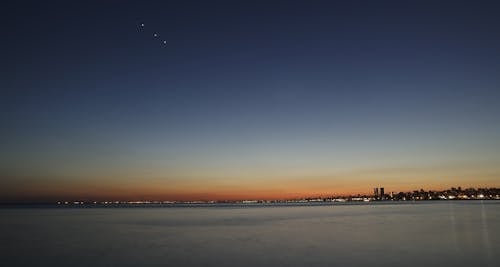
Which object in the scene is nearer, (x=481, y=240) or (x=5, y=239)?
(x=481, y=240)

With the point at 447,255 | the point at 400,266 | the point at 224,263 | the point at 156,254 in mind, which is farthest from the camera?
the point at 156,254

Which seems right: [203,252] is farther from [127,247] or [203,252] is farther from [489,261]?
[489,261]

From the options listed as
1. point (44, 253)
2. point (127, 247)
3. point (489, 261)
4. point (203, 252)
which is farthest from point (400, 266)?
point (44, 253)

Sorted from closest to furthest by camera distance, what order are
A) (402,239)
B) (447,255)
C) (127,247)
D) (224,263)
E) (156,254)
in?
(224,263), (447,255), (156,254), (127,247), (402,239)

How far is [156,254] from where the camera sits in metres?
28.0

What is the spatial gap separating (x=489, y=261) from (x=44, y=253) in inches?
1013

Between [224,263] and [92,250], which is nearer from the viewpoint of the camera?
[224,263]

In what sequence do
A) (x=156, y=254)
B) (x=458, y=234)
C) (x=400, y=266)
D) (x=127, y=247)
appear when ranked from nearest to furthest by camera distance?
(x=400, y=266), (x=156, y=254), (x=127, y=247), (x=458, y=234)

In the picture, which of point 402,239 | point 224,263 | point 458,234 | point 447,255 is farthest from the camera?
point 458,234

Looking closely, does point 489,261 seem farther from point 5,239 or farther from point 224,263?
point 5,239

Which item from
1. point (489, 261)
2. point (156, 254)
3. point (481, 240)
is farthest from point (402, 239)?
point (156, 254)

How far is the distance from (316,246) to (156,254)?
36.0ft

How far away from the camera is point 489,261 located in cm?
2369

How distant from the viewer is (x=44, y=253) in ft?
92.8
